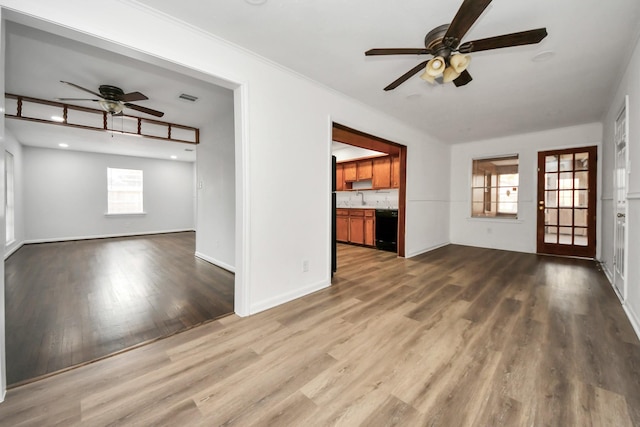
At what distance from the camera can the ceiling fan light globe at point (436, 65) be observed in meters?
2.02

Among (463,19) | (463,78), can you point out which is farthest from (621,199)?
(463,19)

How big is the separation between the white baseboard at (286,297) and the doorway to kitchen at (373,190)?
1.84 meters

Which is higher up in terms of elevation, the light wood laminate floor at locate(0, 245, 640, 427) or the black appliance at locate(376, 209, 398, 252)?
the black appliance at locate(376, 209, 398, 252)

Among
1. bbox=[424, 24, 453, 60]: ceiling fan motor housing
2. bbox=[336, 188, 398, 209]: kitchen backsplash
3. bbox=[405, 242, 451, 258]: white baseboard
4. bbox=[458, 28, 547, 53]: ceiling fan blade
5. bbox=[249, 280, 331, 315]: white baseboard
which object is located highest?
bbox=[424, 24, 453, 60]: ceiling fan motor housing

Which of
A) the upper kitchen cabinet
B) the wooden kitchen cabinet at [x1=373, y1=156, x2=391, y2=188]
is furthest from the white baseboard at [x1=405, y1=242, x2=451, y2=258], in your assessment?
the wooden kitchen cabinet at [x1=373, y1=156, x2=391, y2=188]

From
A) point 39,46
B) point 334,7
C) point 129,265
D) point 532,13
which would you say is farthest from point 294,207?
point 129,265

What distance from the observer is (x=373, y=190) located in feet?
21.6

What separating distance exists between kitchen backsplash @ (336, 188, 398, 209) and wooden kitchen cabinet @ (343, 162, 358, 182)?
0.41 metres

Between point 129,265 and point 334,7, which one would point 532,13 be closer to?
point 334,7

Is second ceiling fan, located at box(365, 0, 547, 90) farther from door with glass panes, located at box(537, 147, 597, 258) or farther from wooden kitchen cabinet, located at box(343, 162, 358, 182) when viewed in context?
door with glass panes, located at box(537, 147, 597, 258)

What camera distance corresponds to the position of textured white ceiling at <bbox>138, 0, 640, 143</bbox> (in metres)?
1.94

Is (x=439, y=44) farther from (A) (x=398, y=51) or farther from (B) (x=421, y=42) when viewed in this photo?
(B) (x=421, y=42)

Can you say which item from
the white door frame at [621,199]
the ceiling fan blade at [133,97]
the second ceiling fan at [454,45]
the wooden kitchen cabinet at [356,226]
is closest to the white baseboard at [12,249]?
the ceiling fan blade at [133,97]

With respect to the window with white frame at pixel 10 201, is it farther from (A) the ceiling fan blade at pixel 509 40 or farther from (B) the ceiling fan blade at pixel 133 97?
(A) the ceiling fan blade at pixel 509 40
